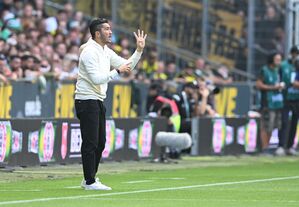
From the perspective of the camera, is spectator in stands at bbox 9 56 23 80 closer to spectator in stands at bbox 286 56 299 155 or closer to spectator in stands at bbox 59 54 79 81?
spectator in stands at bbox 59 54 79 81

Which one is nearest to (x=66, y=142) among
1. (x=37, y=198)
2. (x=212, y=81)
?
(x=37, y=198)

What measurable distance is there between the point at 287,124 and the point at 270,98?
0.73m

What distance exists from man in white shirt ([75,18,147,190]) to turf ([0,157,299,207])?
1.26 feet

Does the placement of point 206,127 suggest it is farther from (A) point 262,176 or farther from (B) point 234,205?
(B) point 234,205

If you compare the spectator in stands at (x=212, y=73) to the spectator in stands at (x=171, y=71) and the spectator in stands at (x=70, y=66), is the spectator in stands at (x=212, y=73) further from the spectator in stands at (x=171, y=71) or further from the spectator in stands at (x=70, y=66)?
the spectator in stands at (x=70, y=66)

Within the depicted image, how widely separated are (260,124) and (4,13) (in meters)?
6.53

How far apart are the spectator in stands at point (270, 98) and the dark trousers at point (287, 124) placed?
0.28 meters

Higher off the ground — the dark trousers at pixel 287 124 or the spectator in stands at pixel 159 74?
the spectator in stands at pixel 159 74

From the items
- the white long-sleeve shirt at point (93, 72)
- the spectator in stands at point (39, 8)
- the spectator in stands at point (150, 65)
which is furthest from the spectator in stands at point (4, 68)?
the white long-sleeve shirt at point (93, 72)

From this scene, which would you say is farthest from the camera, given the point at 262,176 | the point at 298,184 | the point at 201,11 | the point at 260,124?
the point at 201,11

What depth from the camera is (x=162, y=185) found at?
16422 mm

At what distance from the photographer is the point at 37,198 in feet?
45.5

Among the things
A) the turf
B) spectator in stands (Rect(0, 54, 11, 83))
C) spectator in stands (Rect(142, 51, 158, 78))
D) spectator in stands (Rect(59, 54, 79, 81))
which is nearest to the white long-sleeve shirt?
the turf

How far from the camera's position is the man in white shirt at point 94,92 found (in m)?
15.4
